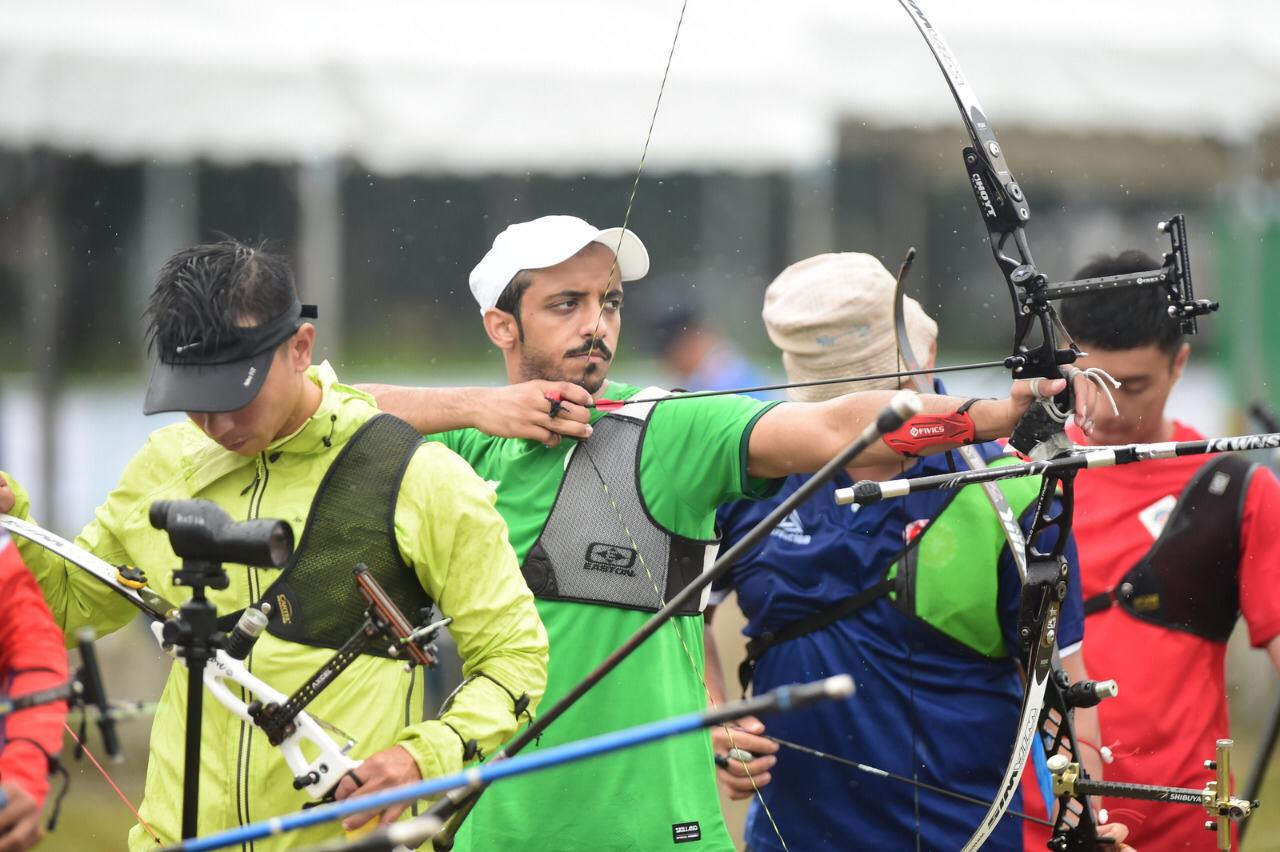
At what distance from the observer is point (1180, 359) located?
289 cm

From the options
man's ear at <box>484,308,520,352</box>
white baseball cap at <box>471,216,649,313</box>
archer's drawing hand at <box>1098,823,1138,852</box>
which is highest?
white baseball cap at <box>471,216,649,313</box>

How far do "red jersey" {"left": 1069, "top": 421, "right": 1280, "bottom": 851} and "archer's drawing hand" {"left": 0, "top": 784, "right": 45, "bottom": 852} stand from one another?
192 centimetres

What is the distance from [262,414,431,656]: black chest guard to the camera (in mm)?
2273

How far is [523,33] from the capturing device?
3.19m

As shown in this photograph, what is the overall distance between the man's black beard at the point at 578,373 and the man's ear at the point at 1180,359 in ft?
3.45

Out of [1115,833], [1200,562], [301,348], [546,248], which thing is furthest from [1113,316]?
[301,348]

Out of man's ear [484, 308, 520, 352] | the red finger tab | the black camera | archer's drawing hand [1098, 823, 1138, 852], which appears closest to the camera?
the black camera

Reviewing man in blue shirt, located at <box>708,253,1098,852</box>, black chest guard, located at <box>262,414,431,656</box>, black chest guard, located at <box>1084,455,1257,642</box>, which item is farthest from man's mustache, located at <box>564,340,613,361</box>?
black chest guard, located at <box>1084,455,1257,642</box>

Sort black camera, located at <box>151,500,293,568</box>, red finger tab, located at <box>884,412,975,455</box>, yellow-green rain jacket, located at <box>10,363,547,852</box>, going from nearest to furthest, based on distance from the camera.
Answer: black camera, located at <box>151,500,293,568</box>, yellow-green rain jacket, located at <box>10,363,547,852</box>, red finger tab, located at <box>884,412,975,455</box>

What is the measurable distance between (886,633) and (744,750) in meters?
0.33

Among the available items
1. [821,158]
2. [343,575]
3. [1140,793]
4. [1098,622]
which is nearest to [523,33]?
[821,158]

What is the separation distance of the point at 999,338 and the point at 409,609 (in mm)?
1035

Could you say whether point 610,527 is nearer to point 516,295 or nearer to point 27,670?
point 516,295

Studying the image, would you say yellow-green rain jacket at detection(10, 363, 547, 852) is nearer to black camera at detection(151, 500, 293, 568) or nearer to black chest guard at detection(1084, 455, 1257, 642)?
black camera at detection(151, 500, 293, 568)
